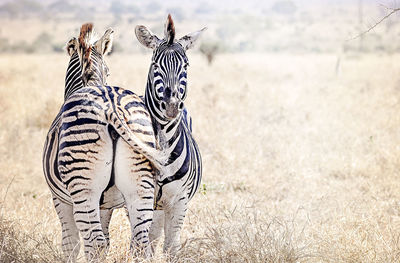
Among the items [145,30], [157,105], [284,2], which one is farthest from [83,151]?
[284,2]

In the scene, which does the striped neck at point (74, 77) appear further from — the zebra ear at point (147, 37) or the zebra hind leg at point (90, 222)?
the zebra hind leg at point (90, 222)

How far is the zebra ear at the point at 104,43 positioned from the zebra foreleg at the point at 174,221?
5.13 ft

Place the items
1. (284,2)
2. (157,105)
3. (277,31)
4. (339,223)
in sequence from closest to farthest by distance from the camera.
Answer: (157,105), (339,223), (277,31), (284,2)

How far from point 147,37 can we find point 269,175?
3808 mm

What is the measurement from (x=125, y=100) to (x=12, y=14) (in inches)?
3243

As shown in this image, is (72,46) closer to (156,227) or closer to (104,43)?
(104,43)

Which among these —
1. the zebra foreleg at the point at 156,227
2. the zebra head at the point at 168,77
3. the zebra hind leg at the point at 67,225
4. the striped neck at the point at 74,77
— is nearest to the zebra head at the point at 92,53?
the striped neck at the point at 74,77

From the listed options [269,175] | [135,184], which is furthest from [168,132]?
[269,175]

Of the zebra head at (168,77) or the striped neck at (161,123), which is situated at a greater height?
the zebra head at (168,77)

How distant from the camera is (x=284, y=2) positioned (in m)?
92.8

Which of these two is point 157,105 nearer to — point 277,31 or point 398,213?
point 398,213

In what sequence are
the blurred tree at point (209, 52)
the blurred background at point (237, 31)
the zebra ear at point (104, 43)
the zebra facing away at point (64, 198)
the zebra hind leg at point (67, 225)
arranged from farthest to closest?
1. the blurred background at point (237, 31)
2. the blurred tree at point (209, 52)
3. the zebra ear at point (104, 43)
4. the zebra hind leg at point (67, 225)
5. the zebra facing away at point (64, 198)

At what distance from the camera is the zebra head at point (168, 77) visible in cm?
340

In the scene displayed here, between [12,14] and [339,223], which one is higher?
[12,14]
